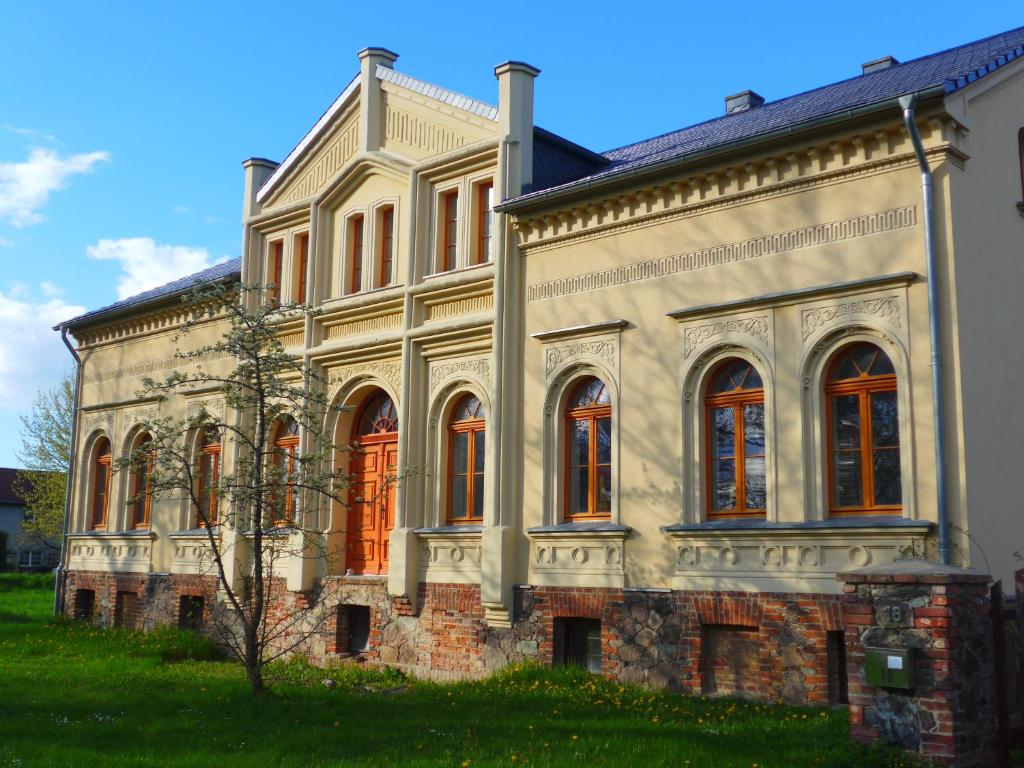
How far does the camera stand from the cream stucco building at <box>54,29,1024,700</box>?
1236 centimetres

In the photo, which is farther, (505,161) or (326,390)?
(326,390)

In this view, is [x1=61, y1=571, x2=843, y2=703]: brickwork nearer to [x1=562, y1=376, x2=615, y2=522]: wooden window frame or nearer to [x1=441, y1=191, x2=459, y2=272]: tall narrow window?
[x1=562, y1=376, x2=615, y2=522]: wooden window frame

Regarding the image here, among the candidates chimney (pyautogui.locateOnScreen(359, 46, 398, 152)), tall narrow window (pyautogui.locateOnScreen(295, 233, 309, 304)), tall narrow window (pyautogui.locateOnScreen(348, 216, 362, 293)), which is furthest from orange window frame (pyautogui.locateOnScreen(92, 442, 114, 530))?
chimney (pyautogui.locateOnScreen(359, 46, 398, 152))

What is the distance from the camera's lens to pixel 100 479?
980 inches

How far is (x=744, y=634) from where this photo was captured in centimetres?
1322

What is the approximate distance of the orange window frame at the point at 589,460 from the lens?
1529 cm

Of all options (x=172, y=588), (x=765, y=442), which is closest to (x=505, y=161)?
(x=765, y=442)

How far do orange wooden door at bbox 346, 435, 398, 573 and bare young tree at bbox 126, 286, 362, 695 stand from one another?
433 mm

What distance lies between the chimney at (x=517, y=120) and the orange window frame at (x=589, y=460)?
11.2 feet

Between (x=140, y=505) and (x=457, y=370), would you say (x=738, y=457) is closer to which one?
(x=457, y=370)

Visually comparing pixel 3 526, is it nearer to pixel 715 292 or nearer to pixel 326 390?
pixel 326 390

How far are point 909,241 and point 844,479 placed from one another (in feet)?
9.18

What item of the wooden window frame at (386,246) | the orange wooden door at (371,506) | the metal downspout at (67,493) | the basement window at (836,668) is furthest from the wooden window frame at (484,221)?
the metal downspout at (67,493)

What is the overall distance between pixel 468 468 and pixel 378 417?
2727 millimetres
